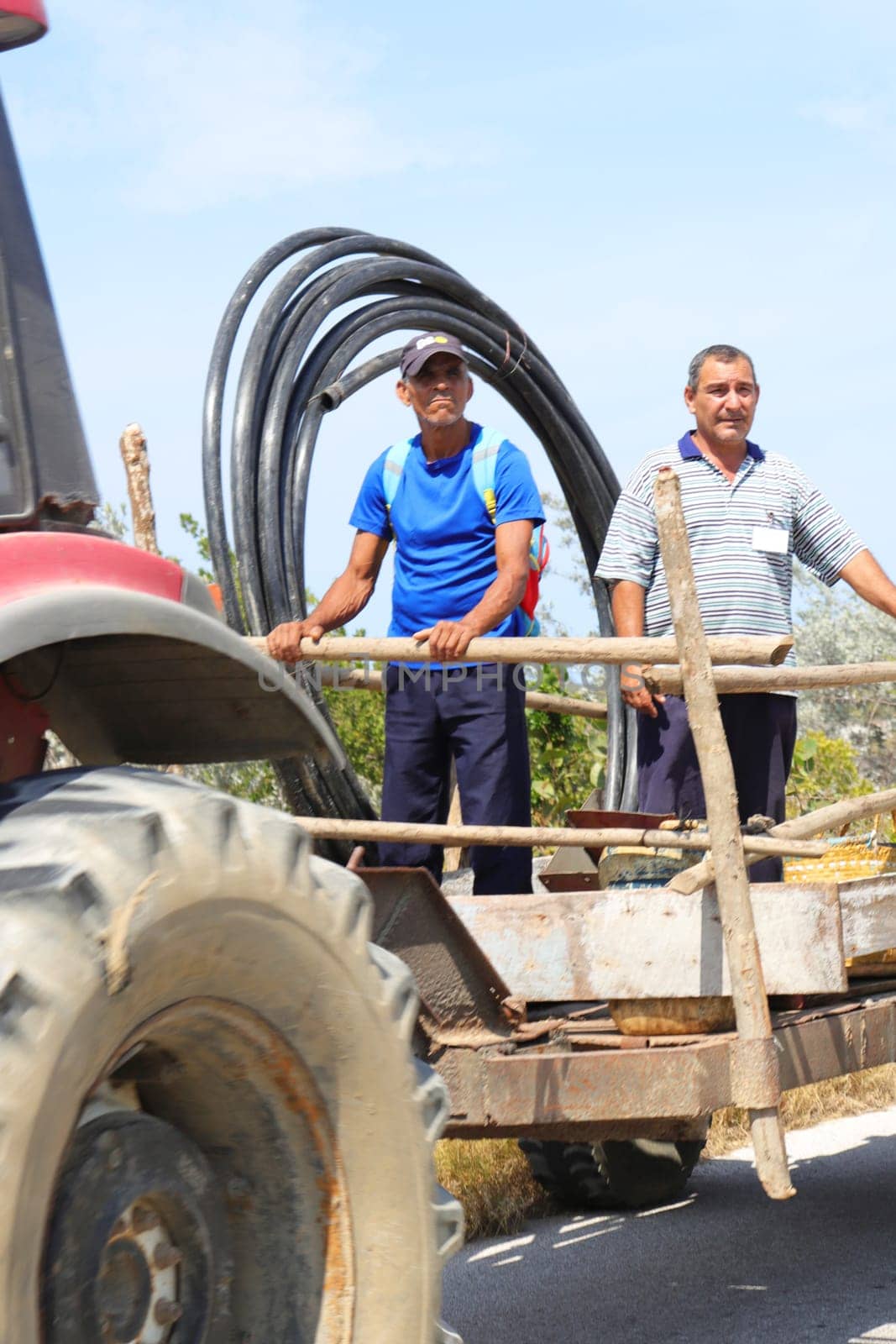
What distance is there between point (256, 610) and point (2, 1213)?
388 cm

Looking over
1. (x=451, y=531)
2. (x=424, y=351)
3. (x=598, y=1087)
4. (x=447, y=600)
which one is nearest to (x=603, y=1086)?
(x=598, y=1087)

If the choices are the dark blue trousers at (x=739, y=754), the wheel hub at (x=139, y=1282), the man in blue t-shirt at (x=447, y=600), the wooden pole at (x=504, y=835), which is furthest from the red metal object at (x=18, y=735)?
the dark blue trousers at (x=739, y=754)

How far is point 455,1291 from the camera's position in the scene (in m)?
4.03

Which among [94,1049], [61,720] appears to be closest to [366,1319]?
[94,1049]

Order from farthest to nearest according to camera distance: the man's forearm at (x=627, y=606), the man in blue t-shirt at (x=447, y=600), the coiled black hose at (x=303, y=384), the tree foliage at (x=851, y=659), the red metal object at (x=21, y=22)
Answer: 1. the tree foliage at (x=851, y=659)
2. the coiled black hose at (x=303, y=384)
3. the man's forearm at (x=627, y=606)
4. the man in blue t-shirt at (x=447, y=600)
5. the red metal object at (x=21, y=22)

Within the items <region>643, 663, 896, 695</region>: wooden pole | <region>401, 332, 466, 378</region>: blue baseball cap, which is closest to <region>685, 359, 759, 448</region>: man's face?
<region>401, 332, 466, 378</region>: blue baseball cap

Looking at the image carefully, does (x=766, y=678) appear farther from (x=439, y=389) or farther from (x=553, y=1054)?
(x=439, y=389)

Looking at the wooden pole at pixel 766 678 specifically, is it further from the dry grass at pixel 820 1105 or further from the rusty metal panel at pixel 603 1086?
the dry grass at pixel 820 1105

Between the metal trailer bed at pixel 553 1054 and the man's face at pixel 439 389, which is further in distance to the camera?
the man's face at pixel 439 389

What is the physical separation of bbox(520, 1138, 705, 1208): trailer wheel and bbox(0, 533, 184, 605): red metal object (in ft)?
9.57

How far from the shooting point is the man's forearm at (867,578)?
4.59m

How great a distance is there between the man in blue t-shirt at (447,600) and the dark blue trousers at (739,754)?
38 centimetres

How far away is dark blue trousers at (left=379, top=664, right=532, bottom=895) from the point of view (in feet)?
13.7

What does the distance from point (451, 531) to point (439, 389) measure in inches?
14.9
